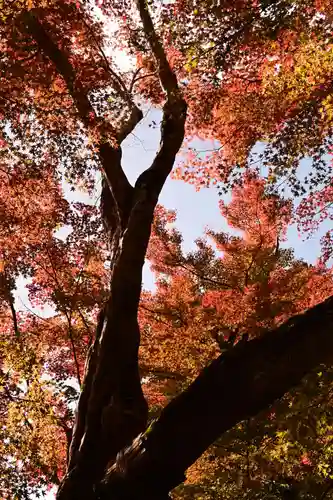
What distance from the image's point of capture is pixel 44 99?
7656mm

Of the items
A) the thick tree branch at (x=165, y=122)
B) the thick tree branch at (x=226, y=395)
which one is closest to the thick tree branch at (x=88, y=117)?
the thick tree branch at (x=165, y=122)

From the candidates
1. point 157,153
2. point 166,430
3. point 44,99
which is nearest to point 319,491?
point 166,430

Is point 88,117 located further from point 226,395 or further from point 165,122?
point 226,395

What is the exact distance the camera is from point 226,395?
3.34 metres

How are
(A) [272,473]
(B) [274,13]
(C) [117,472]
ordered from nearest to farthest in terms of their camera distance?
1. (C) [117,472]
2. (B) [274,13]
3. (A) [272,473]

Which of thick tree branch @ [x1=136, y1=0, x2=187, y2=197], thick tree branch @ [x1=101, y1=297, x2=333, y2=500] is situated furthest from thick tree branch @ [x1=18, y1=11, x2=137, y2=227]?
thick tree branch @ [x1=101, y1=297, x2=333, y2=500]

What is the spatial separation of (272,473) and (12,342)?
5.52m

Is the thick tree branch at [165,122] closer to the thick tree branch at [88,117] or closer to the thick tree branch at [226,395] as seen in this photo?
the thick tree branch at [88,117]

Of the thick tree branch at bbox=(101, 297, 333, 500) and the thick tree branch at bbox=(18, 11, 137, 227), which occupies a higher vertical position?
the thick tree branch at bbox=(18, 11, 137, 227)

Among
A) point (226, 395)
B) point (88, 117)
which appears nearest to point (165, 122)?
point (88, 117)

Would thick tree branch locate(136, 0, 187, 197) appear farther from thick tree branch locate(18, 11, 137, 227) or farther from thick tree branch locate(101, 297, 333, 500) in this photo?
thick tree branch locate(101, 297, 333, 500)

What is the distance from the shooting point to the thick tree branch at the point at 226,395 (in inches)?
128

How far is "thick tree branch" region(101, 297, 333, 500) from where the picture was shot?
128 inches

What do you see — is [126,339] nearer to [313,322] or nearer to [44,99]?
[313,322]
